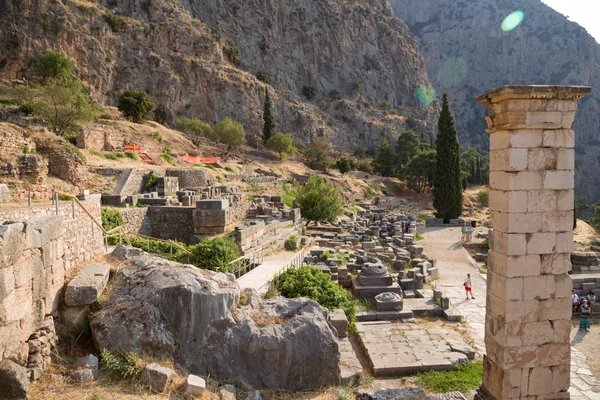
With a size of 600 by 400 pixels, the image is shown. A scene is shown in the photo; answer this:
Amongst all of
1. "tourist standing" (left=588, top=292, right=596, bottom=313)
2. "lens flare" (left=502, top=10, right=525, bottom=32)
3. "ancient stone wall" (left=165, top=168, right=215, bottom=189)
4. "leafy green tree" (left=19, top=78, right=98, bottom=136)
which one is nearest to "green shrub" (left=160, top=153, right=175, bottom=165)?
"ancient stone wall" (left=165, top=168, right=215, bottom=189)

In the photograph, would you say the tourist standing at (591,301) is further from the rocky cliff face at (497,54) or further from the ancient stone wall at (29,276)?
the rocky cliff face at (497,54)

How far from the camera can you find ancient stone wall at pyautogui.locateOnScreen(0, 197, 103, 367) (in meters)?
4.84

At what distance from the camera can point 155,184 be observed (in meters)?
24.7

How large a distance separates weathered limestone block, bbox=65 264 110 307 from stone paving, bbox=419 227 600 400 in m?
8.84

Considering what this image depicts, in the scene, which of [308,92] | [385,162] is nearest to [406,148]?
[385,162]

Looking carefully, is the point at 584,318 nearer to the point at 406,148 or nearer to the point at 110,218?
the point at 110,218

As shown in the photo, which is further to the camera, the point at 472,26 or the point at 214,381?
the point at 472,26

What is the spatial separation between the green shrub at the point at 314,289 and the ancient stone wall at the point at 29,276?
5.14 metres

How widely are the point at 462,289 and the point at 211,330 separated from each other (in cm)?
1206

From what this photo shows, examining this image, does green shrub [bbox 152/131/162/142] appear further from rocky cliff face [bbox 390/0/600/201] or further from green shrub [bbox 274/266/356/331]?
rocky cliff face [bbox 390/0/600/201]

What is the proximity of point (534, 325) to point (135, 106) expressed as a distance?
1717 inches

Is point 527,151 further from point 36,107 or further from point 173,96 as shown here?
point 173,96

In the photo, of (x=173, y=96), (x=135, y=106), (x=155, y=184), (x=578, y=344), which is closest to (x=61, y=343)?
(x=578, y=344)

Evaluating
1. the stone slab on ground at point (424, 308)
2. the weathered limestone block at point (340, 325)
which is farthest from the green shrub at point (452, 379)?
the stone slab on ground at point (424, 308)
